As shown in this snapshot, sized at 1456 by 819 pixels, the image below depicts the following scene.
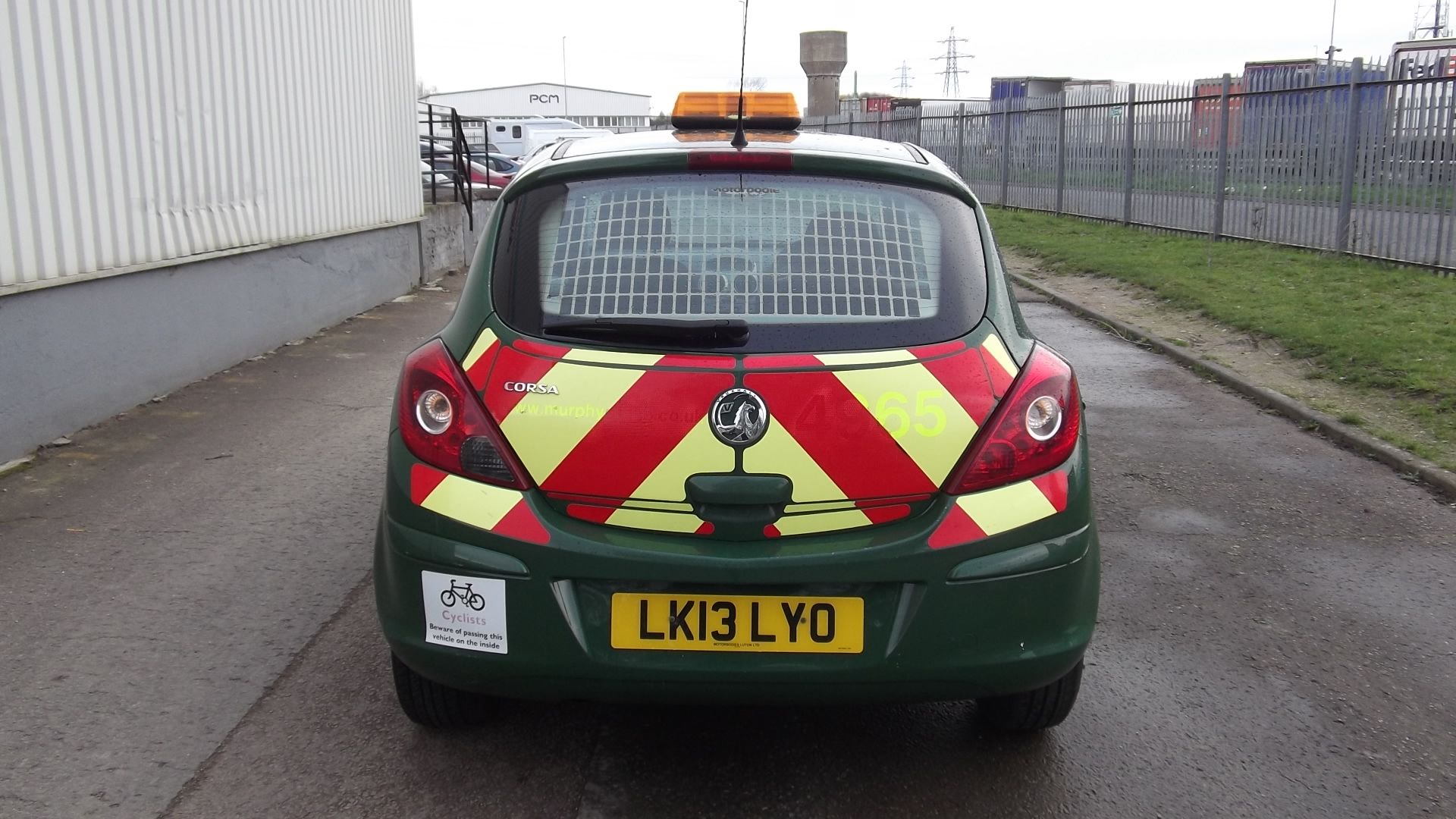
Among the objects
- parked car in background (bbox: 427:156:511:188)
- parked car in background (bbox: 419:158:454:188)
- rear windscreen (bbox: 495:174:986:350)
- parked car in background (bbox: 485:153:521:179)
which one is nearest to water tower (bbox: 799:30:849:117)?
parked car in background (bbox: 485:153:521:179)

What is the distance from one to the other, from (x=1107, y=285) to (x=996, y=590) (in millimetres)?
11596

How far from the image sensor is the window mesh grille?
306 cm

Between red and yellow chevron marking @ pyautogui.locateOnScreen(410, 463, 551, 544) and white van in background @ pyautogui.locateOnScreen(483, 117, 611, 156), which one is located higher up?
white van in background @ pyautogui.locateOnScreen(483, 117, 611, 156)

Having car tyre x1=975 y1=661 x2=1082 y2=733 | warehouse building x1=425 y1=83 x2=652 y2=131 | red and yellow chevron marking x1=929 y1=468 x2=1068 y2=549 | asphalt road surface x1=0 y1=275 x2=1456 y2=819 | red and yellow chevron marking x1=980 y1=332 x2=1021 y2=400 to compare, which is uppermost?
warehouse building x1=425 y1=83 x2=652 y2=131

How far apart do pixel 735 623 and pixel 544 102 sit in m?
95.3

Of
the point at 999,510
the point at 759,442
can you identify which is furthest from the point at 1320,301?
the point at 759,442

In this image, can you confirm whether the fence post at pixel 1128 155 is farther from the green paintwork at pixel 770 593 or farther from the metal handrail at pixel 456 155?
the green paintwork at pixel 770 593

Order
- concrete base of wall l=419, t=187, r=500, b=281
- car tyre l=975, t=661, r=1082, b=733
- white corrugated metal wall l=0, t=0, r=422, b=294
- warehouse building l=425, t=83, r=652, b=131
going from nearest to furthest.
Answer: car tyre l=975, t=661, r=1082, b=733, white corrugated metal wall l=0, t=0, r=422, b=294, concrete base of wall l=419, t=187, r=500, b=281, warehouse building l=425, t=83, r=652, b=131

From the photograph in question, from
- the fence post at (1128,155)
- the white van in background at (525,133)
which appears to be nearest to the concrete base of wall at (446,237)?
the fence post at (1128,155)

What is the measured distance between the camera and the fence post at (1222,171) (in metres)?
17.4

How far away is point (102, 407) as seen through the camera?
23.8 feet

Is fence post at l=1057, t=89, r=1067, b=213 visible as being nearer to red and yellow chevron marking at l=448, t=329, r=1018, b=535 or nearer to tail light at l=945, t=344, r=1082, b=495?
tail light at l=945, t=344, r=1082, b=495

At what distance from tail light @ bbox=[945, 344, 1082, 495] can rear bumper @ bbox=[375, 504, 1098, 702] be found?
0.15 metres

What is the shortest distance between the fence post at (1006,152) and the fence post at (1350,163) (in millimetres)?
11291
